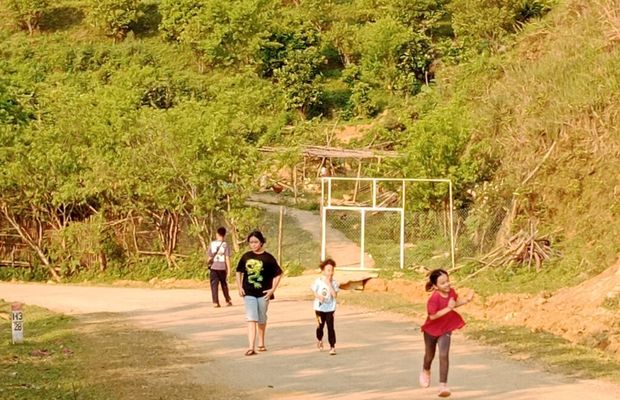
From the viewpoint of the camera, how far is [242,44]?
201 feet

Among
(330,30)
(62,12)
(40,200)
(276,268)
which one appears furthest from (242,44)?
(276,268)

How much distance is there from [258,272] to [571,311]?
666 cm

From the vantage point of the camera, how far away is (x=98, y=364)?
15.1 m

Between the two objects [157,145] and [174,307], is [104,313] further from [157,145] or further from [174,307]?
[157,145]

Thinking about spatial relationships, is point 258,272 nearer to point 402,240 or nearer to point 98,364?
point 98,364

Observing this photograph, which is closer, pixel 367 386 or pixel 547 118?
pixel 367 386

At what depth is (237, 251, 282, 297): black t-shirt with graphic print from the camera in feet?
49.5

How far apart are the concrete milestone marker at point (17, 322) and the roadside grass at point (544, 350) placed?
6.64 meters

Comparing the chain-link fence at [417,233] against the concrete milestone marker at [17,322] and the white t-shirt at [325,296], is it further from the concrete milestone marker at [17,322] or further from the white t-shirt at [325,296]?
the white t-shirt at [325,296]

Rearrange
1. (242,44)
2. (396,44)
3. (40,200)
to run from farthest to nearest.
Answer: (242,44) → (396,44) → (40,200)

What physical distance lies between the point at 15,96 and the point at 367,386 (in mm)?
35040

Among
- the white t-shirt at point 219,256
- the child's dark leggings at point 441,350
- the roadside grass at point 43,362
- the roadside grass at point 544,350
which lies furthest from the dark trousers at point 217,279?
the child's dark leggings at point 441,350

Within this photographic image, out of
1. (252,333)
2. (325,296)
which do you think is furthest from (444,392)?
(252,333)

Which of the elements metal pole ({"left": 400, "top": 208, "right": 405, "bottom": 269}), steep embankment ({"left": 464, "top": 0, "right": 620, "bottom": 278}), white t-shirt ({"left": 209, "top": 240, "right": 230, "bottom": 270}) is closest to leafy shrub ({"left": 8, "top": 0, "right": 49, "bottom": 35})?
steep embankment ({"left": 464, "top": 0, "right": 620, "bottom": 278})
